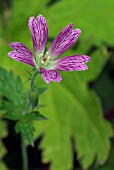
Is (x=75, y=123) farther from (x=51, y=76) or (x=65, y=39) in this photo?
(x=51, y=76)

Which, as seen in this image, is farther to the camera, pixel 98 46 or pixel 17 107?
pixel 98 46

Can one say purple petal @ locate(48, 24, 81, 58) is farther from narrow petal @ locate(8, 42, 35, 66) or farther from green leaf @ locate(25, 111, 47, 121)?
green leaf @ locate(25, 111, 47, 121)

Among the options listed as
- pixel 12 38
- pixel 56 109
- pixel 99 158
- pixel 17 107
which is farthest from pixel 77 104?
pixel 17 107

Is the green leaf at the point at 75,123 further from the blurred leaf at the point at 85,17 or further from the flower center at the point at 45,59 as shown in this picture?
the flower center at the point at 45,59

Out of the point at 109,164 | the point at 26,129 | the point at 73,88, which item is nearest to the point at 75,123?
the point at 73,88

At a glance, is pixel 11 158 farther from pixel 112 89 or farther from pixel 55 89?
pixel 112 89

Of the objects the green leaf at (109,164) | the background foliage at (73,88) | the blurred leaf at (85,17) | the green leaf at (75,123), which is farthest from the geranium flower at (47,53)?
the green leaf at (109,164)
